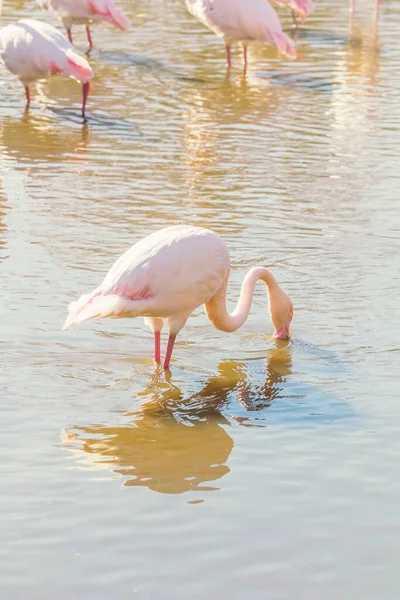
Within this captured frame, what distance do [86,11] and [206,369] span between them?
8471 millimetres

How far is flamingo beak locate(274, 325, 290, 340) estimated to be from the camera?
6.50 metres

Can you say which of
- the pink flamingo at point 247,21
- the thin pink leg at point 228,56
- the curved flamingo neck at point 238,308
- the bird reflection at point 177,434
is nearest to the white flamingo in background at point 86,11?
the pink flamingo at point 247,21

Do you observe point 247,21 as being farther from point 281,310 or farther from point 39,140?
point 281,310

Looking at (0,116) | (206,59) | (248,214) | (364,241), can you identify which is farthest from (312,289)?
(206,59)

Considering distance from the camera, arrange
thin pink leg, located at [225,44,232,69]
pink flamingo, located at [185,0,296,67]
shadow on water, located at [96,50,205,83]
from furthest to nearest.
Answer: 1. thin pink leg, located at [225,44,232,69]
2. pink flamingo, located at [185,0,296,67]
3. shadow on water, located at [96,50,205,83]

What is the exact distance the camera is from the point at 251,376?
20.2 feet

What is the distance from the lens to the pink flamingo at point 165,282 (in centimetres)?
575

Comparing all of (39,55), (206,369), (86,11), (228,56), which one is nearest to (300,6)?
(228,56)

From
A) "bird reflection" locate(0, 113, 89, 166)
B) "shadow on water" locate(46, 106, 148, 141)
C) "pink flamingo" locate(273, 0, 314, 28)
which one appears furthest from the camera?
"pink flamingo" locate(273, 0, 314, 28)

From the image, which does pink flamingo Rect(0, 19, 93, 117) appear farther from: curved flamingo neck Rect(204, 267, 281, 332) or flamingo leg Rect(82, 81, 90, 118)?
curved flamingo neck Rect(204, 267, 281, 332)

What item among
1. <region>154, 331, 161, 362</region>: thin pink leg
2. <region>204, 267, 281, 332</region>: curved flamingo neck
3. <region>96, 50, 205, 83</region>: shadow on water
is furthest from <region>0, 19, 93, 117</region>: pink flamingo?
<region>154, 331, 161, 362</region>: thin pink leg

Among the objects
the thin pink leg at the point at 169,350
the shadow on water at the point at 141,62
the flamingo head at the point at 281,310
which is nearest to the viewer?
the thin pink leg at the point at 169,350

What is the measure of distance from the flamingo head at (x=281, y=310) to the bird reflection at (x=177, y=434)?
0.84 feet

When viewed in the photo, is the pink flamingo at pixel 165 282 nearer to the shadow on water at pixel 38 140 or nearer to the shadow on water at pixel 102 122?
the shadow on water at pixel 38 140
